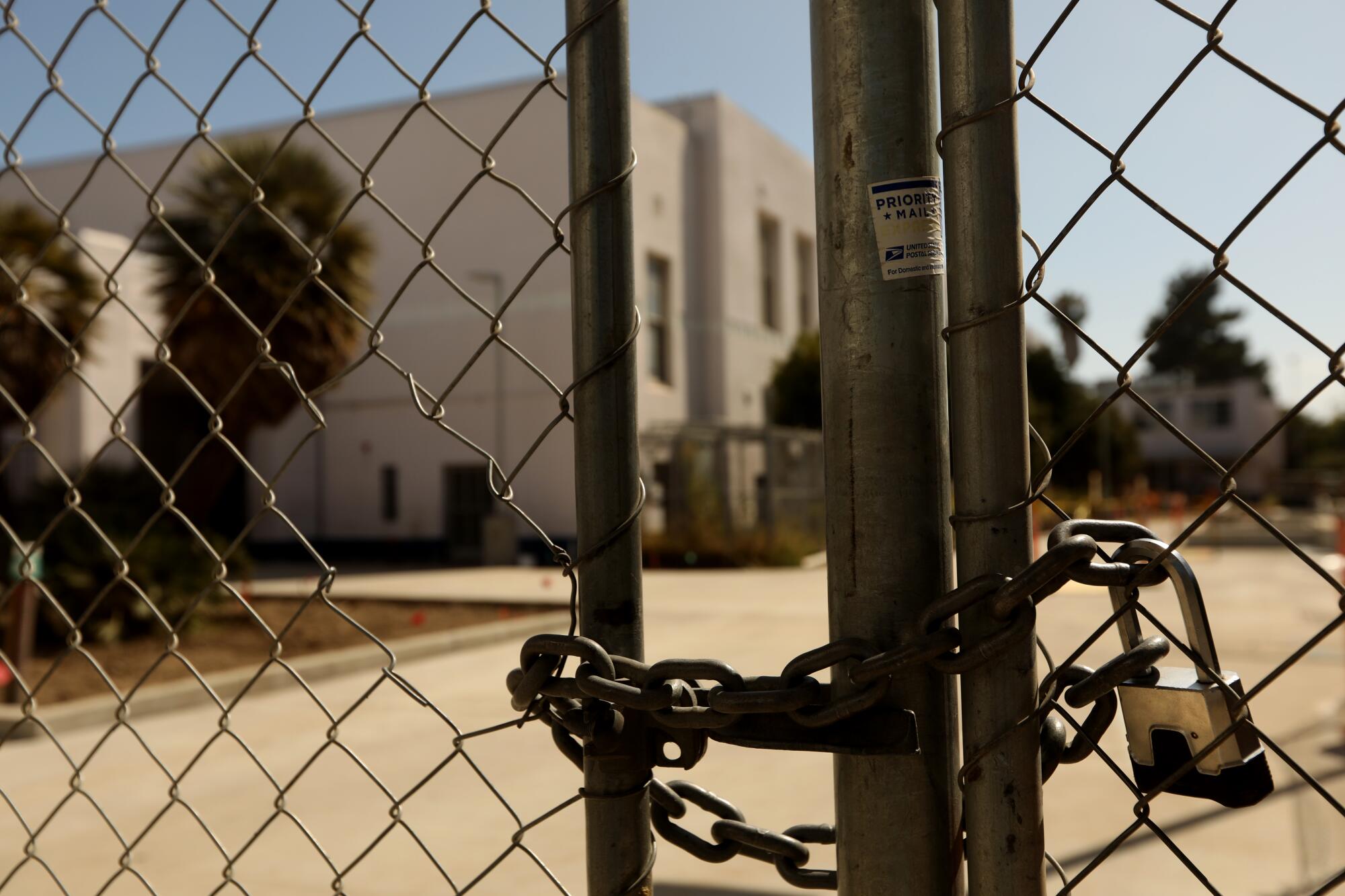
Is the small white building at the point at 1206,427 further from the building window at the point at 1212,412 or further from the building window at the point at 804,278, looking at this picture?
the building window at the point at 804,278

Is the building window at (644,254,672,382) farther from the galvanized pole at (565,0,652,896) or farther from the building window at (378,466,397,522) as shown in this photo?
the galvanized pole at (565,0,652,896)

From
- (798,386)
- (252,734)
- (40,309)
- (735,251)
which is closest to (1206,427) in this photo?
(798,386)

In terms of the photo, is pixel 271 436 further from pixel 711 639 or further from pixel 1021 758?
pixel 1021 758

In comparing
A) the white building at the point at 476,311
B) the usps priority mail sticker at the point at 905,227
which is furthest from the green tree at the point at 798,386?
the usps priority mail sticker at the point at 905,227

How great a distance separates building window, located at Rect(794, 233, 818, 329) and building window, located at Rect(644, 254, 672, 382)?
665 centimetres

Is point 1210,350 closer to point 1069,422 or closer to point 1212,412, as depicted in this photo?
point 1212,412

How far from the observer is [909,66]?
3.10ft

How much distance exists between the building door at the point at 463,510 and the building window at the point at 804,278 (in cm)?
1119

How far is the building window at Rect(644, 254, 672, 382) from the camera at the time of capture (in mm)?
22188

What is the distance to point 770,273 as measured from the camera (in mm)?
27000

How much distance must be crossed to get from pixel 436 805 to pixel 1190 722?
403 centimetres

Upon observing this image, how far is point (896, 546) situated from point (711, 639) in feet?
26.3

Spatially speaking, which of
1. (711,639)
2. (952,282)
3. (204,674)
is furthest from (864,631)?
(711,639)

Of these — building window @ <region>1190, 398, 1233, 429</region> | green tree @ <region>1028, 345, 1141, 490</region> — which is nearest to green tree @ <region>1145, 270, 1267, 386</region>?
building window @ <region>1190, 398, 1233, 429</region>
